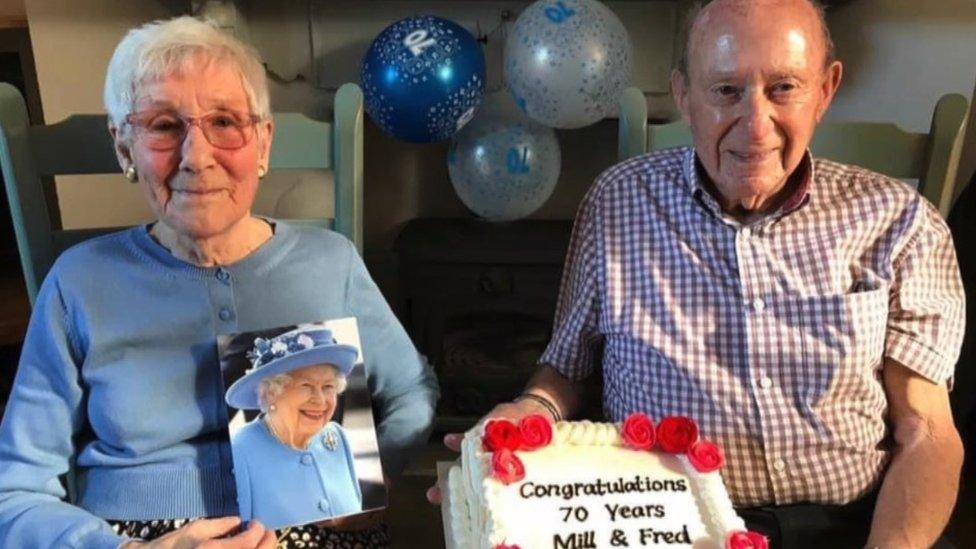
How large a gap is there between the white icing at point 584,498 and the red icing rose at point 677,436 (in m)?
0.01

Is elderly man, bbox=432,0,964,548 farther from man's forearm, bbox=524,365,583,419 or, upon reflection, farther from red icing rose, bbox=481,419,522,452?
red icing rose, bbox=481,419,522,452

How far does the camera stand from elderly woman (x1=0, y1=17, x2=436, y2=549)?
35.6 inches

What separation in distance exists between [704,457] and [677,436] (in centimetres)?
4

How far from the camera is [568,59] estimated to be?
5.84 ft

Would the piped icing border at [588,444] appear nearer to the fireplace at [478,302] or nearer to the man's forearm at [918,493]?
the man's forearm at [918,493]

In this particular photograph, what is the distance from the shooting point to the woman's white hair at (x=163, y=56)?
0.90 metres

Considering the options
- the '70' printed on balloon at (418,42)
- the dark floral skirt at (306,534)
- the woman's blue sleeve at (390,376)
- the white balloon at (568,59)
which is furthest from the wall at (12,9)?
the dark floral skirt at (306,534)

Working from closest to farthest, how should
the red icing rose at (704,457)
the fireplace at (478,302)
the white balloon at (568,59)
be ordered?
the red icing rose at (704,457) < the white balloon at (568,59) < the fireplace at (478,302)

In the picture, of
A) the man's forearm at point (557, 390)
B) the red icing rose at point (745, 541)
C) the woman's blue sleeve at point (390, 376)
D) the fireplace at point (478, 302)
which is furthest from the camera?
the fireplace at point (478, 302)

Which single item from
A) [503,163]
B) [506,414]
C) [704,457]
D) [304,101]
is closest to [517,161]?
[503,163]

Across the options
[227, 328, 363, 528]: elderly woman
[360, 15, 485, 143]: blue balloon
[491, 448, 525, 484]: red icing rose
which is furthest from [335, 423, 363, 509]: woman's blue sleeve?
[360, 15, 485, 143]: blue balloon

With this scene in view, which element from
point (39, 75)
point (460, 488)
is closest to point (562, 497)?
point (460, 488)

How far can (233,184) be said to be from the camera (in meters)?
0.95

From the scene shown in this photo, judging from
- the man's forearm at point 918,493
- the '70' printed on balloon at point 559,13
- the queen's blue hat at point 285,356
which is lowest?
the man's forearm at point 918,493
